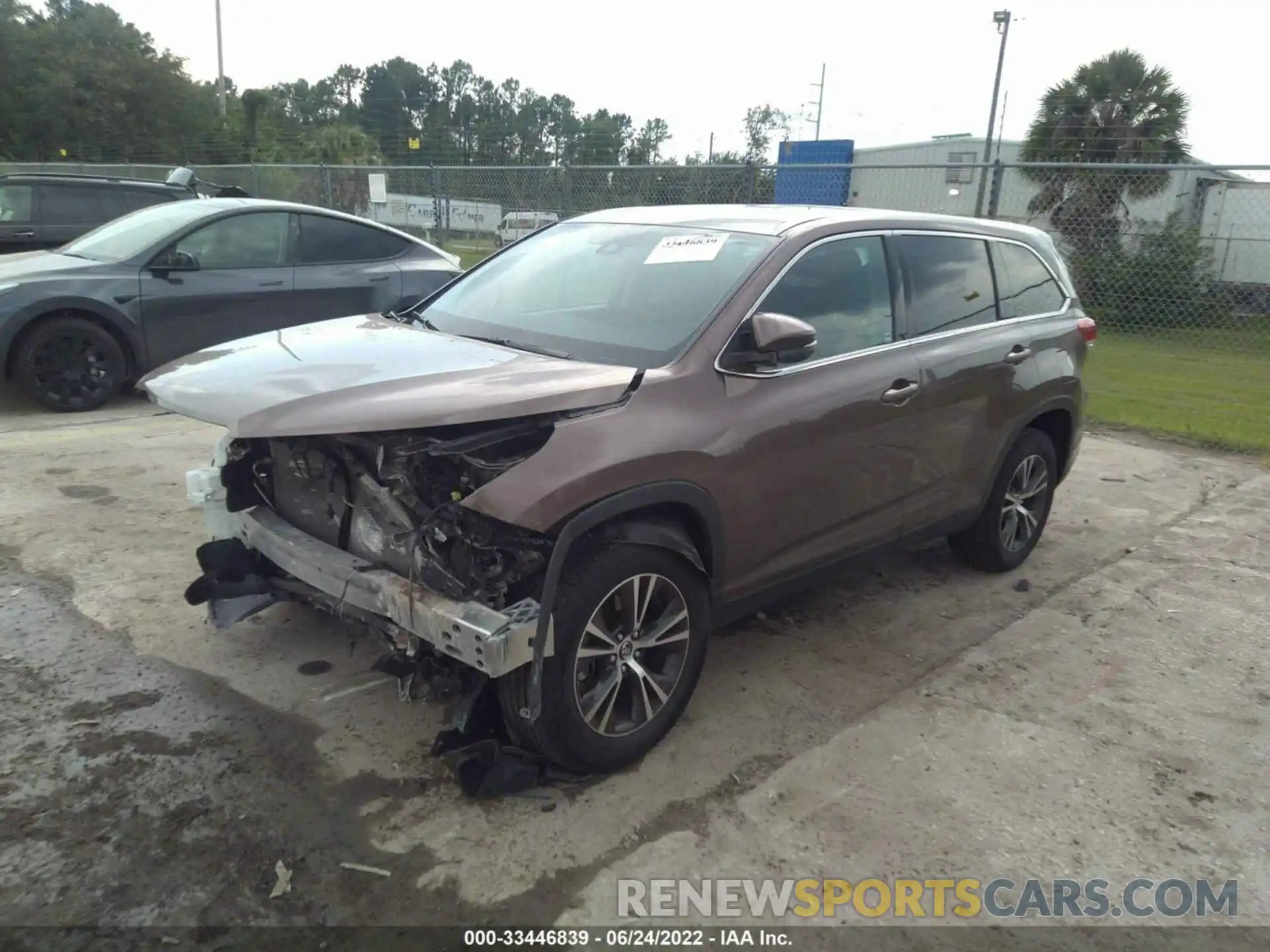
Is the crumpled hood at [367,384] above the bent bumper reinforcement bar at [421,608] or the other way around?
above

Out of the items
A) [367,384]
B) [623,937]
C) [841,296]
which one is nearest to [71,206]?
[367,384]

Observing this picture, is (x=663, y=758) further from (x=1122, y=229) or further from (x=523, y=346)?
(x=1122, y=229)

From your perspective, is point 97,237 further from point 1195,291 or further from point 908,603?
point 1195,291

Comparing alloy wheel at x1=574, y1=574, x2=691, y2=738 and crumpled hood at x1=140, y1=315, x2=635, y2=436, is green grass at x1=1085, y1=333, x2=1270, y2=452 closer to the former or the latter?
alloy wheel at x1=574, y1=574, x2=691, y2=738

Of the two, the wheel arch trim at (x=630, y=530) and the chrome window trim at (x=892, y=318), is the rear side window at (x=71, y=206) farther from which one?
the wheel arch trim at (x=630, y=530)

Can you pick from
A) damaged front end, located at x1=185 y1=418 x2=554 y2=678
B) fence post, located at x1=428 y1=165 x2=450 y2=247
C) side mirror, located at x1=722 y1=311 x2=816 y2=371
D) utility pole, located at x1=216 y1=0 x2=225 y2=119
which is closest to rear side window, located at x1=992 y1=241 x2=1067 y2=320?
side mirror, located at x1=722 y1=311 x2=816 y2=371

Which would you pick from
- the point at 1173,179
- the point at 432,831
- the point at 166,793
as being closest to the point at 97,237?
the point at 166,793

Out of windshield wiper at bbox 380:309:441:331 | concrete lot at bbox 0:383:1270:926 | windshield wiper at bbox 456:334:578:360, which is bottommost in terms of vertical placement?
concrete lot at bbox 0:383:1270:926

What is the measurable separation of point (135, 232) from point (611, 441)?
6653 millimetres

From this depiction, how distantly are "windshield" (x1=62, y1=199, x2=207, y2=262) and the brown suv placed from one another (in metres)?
4.37

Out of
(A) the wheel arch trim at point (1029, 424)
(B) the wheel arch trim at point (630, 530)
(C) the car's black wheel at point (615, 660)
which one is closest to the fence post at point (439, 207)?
(A) the wheel arch trim at point (1029, 424)

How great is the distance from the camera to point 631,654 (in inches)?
124

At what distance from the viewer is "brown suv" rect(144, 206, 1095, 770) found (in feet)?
9.48

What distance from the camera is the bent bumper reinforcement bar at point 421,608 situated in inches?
105
